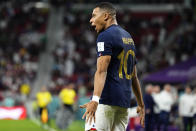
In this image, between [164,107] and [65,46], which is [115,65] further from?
[65,46]

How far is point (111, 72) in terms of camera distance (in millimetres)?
5711

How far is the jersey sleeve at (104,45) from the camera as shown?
5543 millimetres

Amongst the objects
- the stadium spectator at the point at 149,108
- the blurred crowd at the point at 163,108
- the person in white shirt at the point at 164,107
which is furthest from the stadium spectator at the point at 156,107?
the stadium spectator at the point at 149,108

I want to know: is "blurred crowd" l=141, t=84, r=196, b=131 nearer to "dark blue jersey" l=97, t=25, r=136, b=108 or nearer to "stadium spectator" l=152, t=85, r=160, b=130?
Answer: "stadium spectator" l=152, t=85, r=160, b=130

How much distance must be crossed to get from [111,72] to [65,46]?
2921 cm

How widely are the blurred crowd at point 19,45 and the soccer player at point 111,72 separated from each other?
24.9 meters

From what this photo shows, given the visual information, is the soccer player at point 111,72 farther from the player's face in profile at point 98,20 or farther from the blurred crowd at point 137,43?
the blurred crowd at point 137,43

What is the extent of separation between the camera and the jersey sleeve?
18.2ft

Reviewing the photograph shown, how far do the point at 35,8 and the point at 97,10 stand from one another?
1306 inches

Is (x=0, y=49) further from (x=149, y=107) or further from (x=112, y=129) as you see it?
(x=112, y=129)

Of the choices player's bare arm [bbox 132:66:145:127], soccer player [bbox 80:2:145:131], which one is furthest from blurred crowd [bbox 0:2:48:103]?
soccer player [bbox 80:2:145:131]

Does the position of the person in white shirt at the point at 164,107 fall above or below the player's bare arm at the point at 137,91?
below

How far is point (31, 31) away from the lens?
36156 millimetres

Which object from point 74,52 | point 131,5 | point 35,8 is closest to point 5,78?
point 74,52
